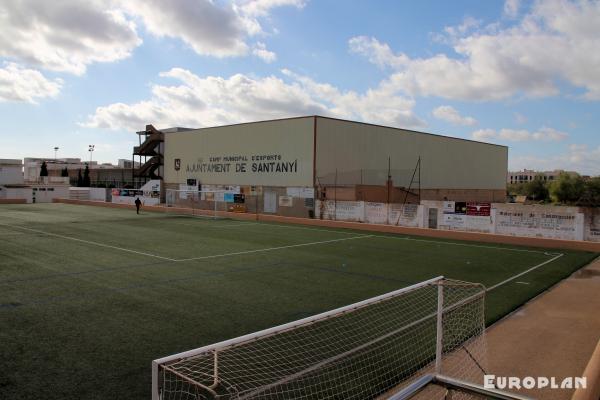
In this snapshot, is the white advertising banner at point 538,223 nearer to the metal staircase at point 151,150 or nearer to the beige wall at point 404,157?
the beige wall at point 404,157

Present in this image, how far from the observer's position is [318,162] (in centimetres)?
3800

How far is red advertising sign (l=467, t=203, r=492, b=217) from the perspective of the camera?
24.5 m

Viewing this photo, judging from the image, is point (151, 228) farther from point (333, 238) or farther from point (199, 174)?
point (199, 174)

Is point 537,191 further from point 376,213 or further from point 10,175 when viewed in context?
point 10,175

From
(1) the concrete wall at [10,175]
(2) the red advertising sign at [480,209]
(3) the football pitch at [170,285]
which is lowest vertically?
(3) the football pitch at [170,285]

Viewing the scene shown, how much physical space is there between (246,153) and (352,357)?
1504 inches

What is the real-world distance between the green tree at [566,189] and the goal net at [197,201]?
67.3m

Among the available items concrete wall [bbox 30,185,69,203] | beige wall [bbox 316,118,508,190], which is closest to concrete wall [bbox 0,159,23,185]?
concrete wall [bbox 30,185,69,203]

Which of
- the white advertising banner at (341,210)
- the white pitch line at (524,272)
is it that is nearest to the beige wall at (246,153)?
the white advertising banner at (341,210)

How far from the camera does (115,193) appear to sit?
54.4 metres

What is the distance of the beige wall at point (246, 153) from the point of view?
38.8m

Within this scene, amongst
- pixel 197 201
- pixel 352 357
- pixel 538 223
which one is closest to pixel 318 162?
pixel 197 201

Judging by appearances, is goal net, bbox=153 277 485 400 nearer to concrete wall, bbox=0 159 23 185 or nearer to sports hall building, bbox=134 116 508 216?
sports hall building, bbox=134 116 508 216

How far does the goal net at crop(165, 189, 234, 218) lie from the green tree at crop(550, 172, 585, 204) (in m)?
67.3
